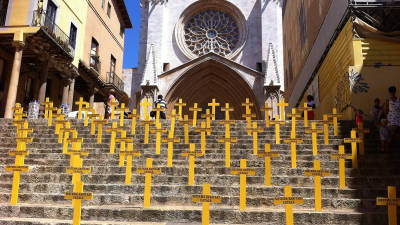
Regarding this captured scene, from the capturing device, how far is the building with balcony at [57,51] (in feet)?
52.9

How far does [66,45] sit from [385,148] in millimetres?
15627

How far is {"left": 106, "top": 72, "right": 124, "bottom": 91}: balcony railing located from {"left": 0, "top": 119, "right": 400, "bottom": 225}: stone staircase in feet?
55.9

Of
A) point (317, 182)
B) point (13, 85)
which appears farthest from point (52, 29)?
point (317, 182)

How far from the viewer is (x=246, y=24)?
24.1m

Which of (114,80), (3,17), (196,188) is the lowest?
(196,188)

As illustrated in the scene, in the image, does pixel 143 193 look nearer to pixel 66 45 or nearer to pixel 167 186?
pixel 167 186

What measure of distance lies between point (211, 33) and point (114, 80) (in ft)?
24.9

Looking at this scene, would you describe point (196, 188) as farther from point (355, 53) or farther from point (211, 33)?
point (211, 33)

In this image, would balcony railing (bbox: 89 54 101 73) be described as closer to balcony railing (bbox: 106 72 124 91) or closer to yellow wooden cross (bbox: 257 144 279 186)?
balcony railing (bbox: 106 72 124 91)

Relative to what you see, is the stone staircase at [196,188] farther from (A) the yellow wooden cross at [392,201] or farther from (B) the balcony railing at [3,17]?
(B) the balcony railing at [3,17]

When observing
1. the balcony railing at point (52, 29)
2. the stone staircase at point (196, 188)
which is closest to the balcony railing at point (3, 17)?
the balcony railing at point (52, 29)

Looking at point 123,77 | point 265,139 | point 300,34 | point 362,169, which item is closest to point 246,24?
point 300,34

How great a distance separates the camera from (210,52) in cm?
2162

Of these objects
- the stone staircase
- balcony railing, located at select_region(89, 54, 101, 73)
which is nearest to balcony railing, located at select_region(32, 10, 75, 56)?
balcony railing, located at select_region(89, 54, 101, 73)
